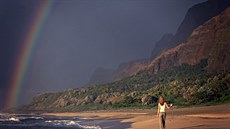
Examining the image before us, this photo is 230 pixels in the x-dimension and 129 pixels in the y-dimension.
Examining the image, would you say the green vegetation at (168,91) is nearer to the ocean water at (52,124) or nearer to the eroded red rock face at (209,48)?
the eroded red rock face at (209,48)

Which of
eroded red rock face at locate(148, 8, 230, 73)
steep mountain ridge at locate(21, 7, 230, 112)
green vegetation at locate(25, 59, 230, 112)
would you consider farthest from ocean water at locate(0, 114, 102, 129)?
eroded red rock face at locate(148, 8, 230, 73)

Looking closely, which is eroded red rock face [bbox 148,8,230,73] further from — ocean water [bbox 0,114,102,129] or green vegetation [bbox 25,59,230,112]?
ocean water [bbox 0,114,102,129]

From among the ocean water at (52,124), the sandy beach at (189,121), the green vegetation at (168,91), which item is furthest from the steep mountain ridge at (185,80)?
the ocean water at (52,124)

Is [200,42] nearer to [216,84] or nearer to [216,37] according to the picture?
[216,37]

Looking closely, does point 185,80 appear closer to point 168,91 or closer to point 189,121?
point 168,91

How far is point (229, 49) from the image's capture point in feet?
454

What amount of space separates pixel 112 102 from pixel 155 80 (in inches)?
1253

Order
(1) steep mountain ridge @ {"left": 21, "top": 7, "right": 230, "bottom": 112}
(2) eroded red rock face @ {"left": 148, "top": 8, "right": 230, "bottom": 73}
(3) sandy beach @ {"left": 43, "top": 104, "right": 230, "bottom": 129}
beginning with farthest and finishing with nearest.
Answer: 1. (2) eroded red rock face @ {"left": 148, "top": 8, "right": 230, "bottom": 73}
2. (1) steep mountain ridge @ {"left": 21, "top": 7, "right": 230, "bottom": 112}
3. (3) sandy beach @ {"left": 43, "top": 104, "right": 230, "bottom": 129}

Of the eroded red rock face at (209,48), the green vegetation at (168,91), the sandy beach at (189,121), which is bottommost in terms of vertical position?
the sandy beach at (189,121)

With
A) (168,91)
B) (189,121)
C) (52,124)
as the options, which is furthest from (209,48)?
(189,121)

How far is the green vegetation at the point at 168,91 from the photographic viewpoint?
93.1 meters

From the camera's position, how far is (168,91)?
4532 inches

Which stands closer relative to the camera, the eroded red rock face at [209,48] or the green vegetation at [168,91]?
the green vegetation at [168,91]

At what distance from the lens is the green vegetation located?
3666 inches
